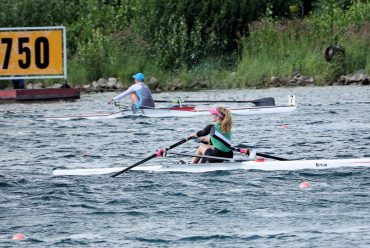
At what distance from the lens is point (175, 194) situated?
19.9 metres

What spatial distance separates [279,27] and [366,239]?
31.2 metres

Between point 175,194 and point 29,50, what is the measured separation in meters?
21.2

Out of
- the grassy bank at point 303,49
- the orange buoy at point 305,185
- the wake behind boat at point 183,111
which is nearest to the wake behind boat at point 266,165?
the orange buoy at point 305,185

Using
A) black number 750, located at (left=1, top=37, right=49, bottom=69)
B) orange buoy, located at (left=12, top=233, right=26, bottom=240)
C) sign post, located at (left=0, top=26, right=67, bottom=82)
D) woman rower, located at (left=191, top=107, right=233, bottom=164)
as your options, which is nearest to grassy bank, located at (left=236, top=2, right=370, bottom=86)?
sign post, located at (left=0, top=26, right=67, bottom=82)

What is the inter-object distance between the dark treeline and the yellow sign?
20.0 ft

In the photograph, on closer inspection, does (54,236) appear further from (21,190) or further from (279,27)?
(279,27)

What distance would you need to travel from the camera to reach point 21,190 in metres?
20.5

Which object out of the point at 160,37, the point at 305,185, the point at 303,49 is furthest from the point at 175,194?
the point at 160,37

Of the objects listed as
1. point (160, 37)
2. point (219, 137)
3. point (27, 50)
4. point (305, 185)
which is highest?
point (160, 37)

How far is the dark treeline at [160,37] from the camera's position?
46.8 m

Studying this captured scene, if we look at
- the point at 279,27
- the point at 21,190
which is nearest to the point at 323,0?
the point at 279,27

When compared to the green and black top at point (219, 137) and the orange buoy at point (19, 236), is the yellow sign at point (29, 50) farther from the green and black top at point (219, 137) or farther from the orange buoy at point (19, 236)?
the orange buoy at point (19, 236)

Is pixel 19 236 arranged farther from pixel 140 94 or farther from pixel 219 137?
pixel 140 94

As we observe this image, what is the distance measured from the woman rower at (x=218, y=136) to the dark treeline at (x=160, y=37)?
78.3 feet
